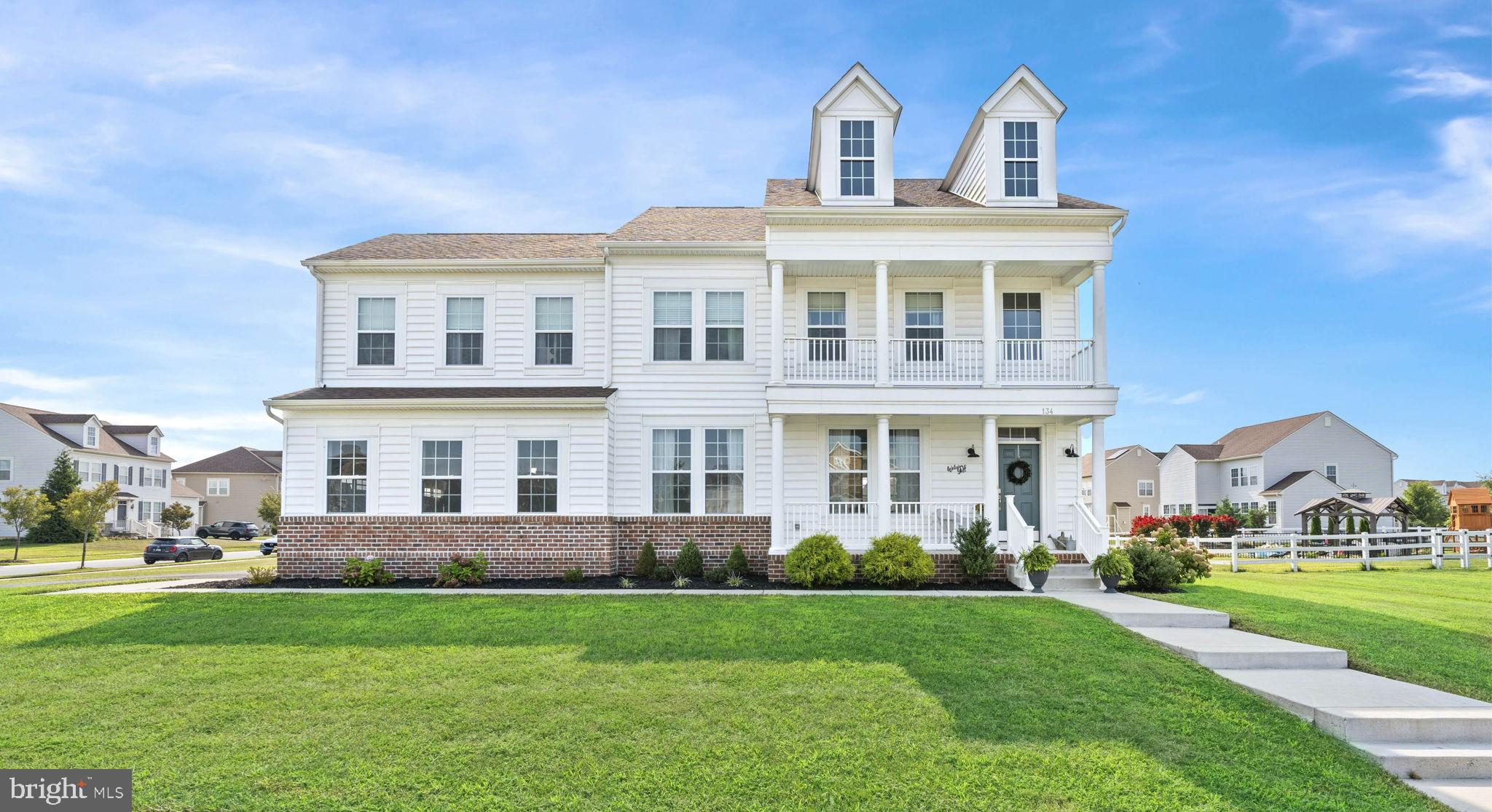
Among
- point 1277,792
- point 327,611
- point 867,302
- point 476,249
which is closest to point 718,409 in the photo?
point 867,302

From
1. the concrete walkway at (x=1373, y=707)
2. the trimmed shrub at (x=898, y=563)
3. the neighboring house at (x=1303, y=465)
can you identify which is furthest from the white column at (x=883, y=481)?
the neighboring house at (x=1303, y=465)

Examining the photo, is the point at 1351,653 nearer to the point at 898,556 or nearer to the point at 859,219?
the point at 898,556

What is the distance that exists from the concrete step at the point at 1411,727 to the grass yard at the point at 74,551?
3726 cm

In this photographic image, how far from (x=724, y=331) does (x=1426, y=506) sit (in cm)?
5544

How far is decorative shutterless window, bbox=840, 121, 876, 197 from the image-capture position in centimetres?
1812

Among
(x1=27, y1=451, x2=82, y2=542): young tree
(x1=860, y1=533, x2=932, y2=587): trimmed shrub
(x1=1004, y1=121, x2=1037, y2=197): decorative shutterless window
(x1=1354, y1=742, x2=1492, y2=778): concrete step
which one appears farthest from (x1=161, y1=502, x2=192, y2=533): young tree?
(x1=1354, y1=742, x2=1492, y2=778): concrete step

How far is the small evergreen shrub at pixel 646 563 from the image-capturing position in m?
17.6

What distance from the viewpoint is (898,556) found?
16391mm

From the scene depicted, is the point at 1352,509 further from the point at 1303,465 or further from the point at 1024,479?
the point at 1024,479

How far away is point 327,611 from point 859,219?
11501 millimetres

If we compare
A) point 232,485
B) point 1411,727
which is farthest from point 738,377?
point 232,485

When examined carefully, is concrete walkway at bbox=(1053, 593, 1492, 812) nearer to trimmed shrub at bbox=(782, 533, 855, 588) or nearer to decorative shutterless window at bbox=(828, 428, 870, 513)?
trimmed shrub at bbox=(782, 533, 855, 588)

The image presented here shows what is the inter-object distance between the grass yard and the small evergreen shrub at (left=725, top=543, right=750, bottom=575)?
90.1 feet

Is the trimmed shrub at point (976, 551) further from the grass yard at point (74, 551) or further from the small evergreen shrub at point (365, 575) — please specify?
the grass yard at point (74, 551)
